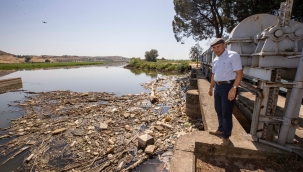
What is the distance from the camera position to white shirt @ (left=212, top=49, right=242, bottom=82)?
7.03 ft

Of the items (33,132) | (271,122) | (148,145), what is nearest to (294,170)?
(271,122)

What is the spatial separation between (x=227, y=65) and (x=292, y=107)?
98 centimetres

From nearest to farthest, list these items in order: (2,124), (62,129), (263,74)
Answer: (263,74) → (62,129) → (2,124)

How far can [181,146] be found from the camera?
2473mm

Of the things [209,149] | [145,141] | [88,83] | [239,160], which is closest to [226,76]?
[209,149]

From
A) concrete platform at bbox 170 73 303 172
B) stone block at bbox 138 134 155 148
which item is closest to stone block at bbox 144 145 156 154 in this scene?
stone block at bbox 138 134 155 148

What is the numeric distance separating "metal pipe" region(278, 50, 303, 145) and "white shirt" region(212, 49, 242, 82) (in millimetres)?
659

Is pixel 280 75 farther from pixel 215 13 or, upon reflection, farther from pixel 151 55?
pixel 151 55

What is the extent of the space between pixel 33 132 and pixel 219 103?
7.06 m

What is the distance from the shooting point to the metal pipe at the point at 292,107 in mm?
1906

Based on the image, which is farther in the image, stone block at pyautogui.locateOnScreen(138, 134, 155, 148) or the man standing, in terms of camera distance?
stone block at pyautogui.locateOnScreen(138, 134, 155, 148)

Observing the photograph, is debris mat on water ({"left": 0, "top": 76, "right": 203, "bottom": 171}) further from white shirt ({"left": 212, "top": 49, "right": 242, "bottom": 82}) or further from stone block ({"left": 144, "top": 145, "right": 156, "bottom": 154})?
white shirt ({"left": 212, "top": 49, "right": 242, "bottom": 82})

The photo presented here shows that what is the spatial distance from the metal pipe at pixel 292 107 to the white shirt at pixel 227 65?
0.66 meters

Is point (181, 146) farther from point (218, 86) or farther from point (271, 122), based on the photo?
point (271, 122)
